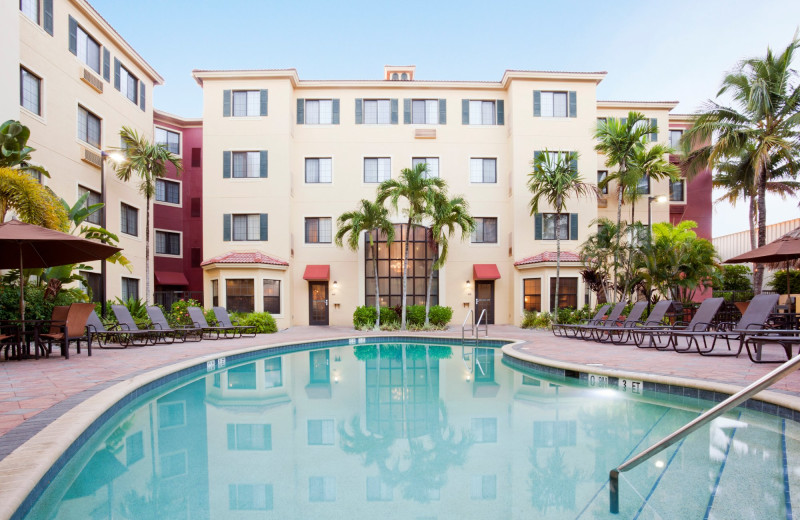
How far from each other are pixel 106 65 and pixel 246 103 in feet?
17.5

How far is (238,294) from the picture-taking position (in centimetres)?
1980

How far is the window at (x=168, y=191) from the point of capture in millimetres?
24141

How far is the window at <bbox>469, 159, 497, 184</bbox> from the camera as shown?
21875mm

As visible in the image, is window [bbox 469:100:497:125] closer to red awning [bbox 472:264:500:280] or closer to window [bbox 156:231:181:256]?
red awning [bbox 472:264:500:280]

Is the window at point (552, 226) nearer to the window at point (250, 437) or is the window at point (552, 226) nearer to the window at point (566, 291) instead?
the window at point (566, 291)

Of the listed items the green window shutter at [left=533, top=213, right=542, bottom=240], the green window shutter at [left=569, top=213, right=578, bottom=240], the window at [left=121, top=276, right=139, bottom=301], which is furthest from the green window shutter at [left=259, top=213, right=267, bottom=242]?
the green window shutter at [left=569, top=213, right=578, bottom=240]

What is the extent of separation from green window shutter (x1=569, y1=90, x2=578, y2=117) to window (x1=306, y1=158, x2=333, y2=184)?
11089 mm

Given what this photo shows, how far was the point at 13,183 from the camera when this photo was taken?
979cm

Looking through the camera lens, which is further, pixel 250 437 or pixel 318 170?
pixel 318 170

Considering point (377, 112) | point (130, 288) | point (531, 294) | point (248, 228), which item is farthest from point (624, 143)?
point (130, 288)

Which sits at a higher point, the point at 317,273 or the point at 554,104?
the point at 554,104

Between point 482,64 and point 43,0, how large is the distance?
281 ft

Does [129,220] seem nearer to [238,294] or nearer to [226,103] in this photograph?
[238,294]

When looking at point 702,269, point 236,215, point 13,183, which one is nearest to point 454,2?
point 236,215
